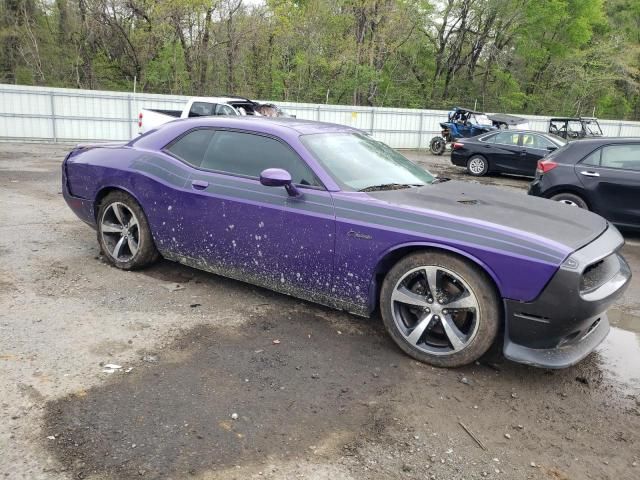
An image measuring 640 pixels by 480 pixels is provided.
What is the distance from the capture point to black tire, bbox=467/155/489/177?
15.3 meters

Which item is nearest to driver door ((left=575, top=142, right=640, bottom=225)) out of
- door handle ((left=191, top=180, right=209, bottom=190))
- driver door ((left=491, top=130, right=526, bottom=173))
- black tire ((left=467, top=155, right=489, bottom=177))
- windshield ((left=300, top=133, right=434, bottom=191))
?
windshield ((left=300, top=133, right=434, bottom=191))

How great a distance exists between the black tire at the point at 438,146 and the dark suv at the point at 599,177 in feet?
41.8

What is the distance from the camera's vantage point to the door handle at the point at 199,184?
15.2ft

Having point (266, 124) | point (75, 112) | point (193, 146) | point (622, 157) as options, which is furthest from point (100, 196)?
point (75, 112)

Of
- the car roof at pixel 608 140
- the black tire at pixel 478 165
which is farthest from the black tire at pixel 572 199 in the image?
the black tire at pixel 478 165

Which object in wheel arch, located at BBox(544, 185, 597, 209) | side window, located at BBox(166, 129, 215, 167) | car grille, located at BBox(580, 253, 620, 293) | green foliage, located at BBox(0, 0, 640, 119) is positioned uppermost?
Answer: green foliage, located at BBox(0, 0, 640, 119)

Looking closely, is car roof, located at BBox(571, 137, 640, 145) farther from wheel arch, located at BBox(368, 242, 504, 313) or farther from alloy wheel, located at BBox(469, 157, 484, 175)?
alloy wheel, located at BBox(469, 157, 484, 175)

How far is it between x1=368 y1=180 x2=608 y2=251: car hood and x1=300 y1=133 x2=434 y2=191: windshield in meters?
0.20

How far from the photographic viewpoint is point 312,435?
2.87 m

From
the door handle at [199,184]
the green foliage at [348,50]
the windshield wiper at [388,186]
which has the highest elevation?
the green foliage at [348,50]

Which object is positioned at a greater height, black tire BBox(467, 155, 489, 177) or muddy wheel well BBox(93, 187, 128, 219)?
muddy wheel well BBox(93, 187, 128, 219)

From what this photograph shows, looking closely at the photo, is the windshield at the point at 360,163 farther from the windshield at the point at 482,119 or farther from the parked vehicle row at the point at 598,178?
the windshield at the point at 482,119

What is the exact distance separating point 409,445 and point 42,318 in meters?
2.94

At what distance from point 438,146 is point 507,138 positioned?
6386 millimetres
